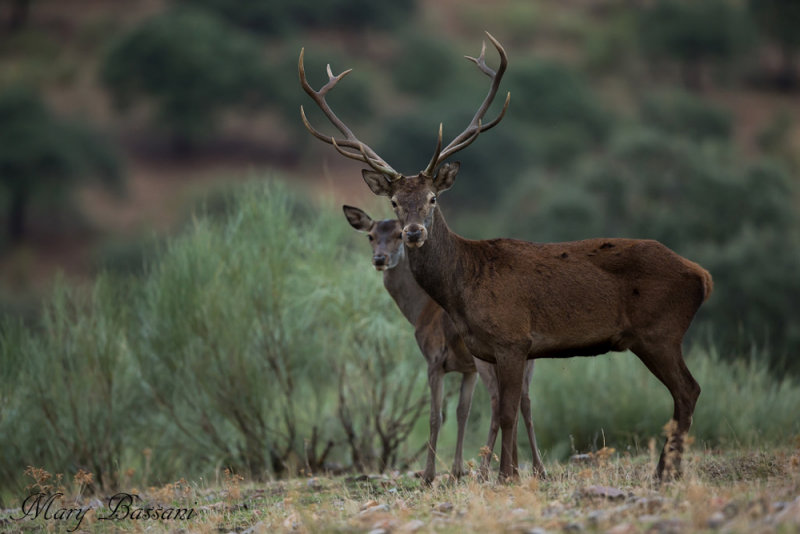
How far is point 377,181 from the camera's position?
9195mm

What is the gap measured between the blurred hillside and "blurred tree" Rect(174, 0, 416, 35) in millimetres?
140

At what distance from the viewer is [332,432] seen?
46.6ft

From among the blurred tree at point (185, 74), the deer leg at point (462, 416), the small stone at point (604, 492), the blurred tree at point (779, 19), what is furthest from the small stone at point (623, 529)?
the blurred tree at point (779, 19)

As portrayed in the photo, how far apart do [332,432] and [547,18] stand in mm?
83321

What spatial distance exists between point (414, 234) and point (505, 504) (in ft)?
7.15

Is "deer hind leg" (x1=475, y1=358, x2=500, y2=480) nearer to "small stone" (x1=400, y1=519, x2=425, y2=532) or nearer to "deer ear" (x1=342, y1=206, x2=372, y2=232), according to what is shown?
"small stone" (x1=400, y1=519, x2=425, y2=532)

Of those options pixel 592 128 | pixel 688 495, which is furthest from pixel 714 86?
pixel 688 495

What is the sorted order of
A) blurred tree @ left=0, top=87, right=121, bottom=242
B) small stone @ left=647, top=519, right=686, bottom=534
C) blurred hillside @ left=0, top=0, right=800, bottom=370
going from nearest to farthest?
small stone @ left=647, top=519, right=686, bottom=534 < blurred hillside @ left=0, top=0, right=800, bottom=370 < blurred tree @ left=0, top=87, right=121, bottom=242

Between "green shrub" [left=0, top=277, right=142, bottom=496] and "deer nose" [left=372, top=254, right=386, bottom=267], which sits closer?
"deer nose" [left=372, top=254, right=386, bottom=267]

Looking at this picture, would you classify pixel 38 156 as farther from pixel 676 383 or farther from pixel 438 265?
pixel 676 383

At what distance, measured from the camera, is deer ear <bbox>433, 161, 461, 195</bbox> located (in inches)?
347

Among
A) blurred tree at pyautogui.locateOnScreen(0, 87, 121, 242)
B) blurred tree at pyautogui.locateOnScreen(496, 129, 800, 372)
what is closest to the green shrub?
blurred tree at pyautogui.locateOnScreen(496, 129, 800, 372)

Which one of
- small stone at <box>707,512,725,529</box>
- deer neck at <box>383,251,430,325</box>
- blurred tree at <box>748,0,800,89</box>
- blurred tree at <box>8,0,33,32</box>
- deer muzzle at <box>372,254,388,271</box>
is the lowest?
small stone at <box>707,512,725,529</box>

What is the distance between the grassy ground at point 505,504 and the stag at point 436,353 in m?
0.38
